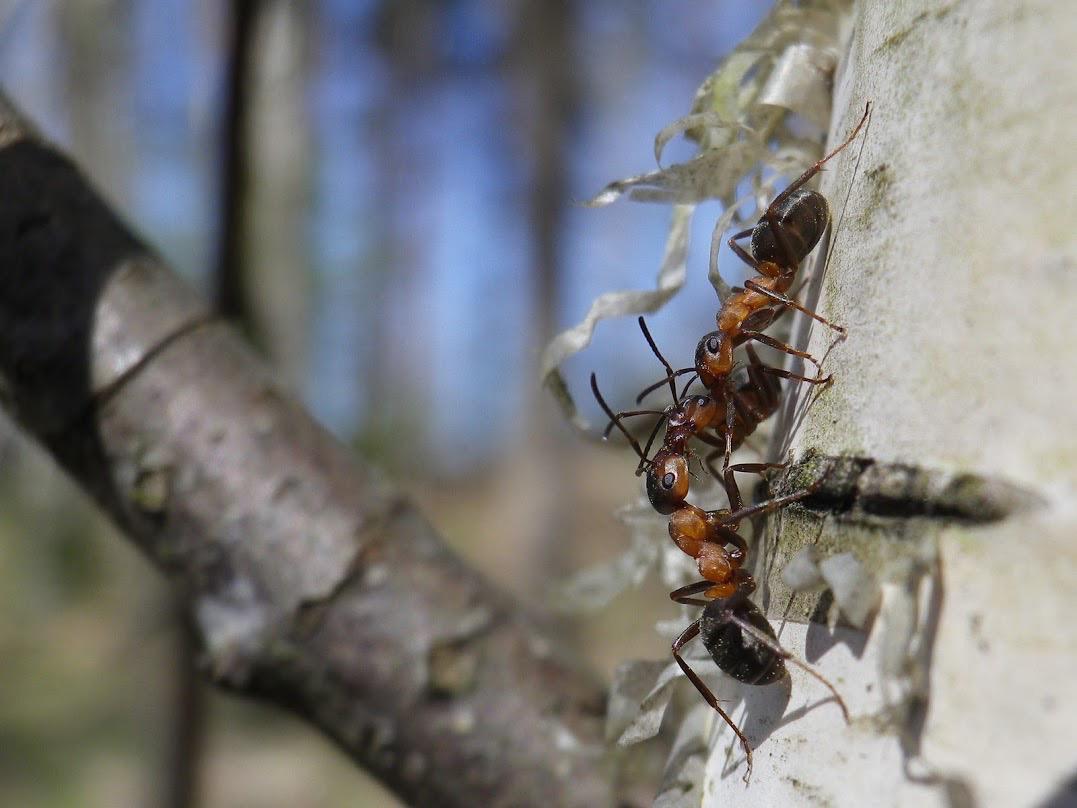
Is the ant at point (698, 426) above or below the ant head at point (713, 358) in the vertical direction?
below

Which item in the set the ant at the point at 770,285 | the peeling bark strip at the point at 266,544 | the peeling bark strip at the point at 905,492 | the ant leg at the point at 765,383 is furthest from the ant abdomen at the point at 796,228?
the peeling bark strip at the point at 266,544

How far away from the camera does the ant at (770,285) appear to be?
818 millimetres

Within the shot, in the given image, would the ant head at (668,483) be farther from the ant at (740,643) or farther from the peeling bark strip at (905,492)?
the peeling bark strip at (905,492)

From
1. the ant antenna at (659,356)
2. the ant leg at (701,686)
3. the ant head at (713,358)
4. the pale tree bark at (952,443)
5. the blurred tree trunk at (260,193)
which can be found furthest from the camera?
the blurred tree trunk at (260,193)

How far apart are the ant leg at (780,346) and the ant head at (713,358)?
0.11ft

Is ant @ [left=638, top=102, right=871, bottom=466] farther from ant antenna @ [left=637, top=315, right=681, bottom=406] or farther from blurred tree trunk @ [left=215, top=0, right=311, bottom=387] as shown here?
blurred tree trunk @ [left=215, top=0, right=311, bottom=387]

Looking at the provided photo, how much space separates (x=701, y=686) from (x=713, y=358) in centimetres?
38

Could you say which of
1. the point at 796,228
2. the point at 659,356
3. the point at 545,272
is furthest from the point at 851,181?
the point at 545,272

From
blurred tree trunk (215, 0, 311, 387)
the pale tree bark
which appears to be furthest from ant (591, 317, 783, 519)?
blurred tree trunk (215, 0, 311, 387)

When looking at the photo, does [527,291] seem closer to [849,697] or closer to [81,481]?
[81,481]

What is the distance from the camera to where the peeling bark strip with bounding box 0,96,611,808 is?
3.66ft

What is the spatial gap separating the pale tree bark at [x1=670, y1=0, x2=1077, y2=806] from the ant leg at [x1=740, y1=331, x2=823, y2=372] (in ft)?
0.16

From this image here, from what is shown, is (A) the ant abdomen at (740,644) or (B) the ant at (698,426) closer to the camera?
(A) the ant abdomen at (740,644)

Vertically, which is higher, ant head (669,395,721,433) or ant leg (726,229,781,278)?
ant leg (726,229,781,278)
